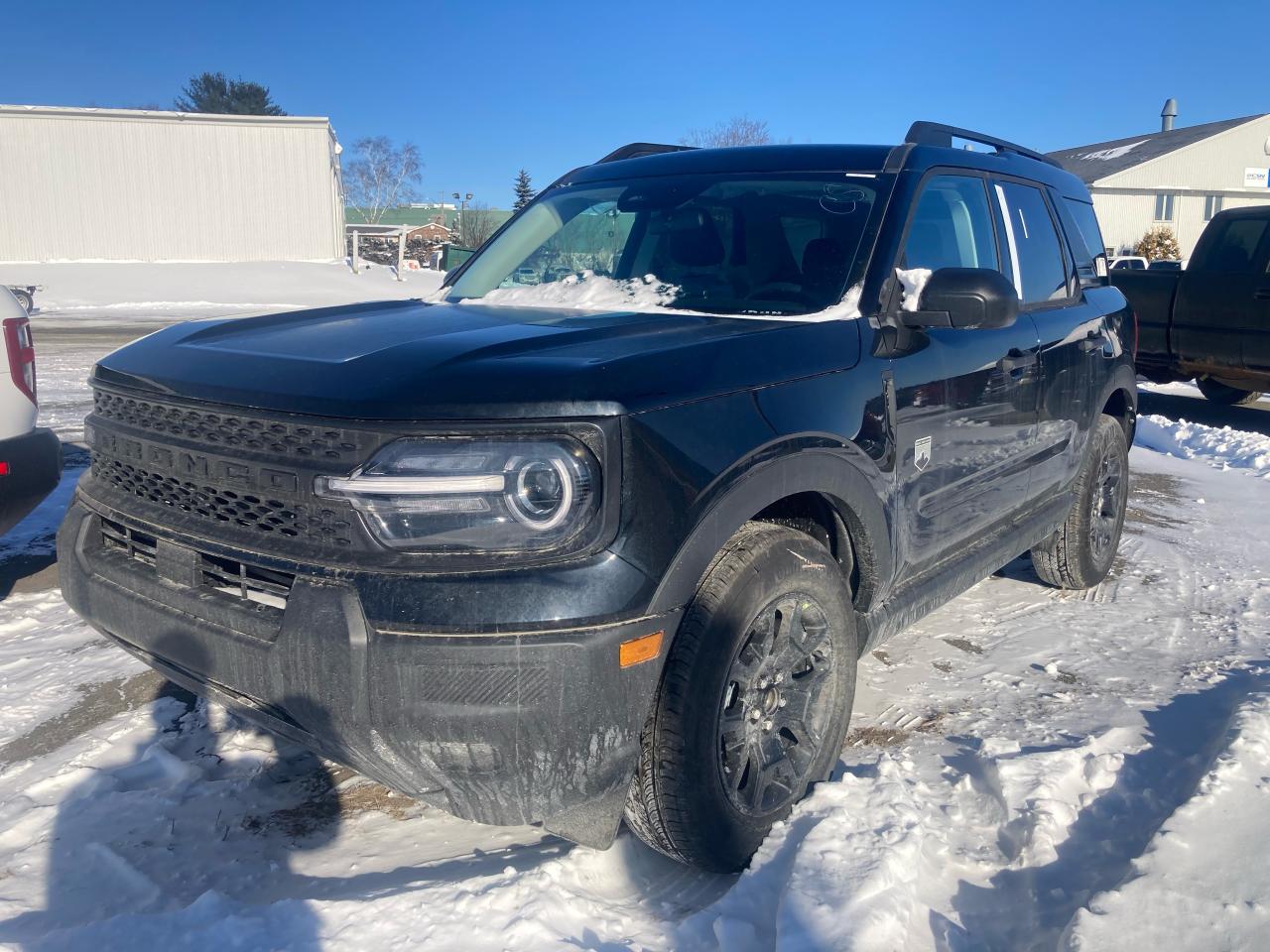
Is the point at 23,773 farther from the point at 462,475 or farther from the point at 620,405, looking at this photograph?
the point at 620,405

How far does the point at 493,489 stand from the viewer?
2.04m

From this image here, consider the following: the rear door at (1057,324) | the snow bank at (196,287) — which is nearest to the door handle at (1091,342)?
the rear door at (1057,324)

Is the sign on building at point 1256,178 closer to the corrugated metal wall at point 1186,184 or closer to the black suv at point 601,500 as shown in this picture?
the corrugated metal wall at point 1186,184

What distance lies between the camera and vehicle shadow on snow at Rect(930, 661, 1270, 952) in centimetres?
228

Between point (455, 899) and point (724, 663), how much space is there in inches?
32.7

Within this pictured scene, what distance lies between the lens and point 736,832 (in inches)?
97.1

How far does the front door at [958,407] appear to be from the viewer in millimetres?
3049

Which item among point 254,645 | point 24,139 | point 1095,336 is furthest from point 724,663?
point 24,139

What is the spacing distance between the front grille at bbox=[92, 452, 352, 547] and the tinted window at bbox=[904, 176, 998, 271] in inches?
76.8

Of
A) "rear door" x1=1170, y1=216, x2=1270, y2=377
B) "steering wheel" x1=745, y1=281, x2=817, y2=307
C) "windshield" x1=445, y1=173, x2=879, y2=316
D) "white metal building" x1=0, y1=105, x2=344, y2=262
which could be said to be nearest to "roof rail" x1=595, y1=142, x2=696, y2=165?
"windshield" x1=445, y1=173, x2=879, y2=316

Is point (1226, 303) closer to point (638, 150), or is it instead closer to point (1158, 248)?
point (638, 150)

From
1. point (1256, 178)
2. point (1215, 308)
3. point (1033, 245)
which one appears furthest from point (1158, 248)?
point (1033, 245)

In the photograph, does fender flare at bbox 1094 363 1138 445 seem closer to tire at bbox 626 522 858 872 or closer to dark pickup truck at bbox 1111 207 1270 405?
tire at bbox 626 522 858 872

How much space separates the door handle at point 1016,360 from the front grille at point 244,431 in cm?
233
